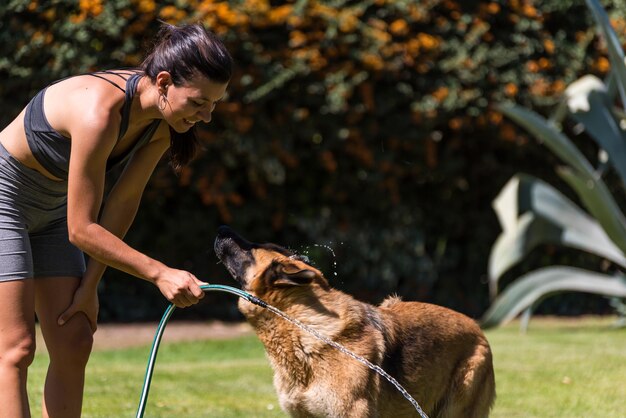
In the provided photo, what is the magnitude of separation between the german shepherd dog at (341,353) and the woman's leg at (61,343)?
2.70ft

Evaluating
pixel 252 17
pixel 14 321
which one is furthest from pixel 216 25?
pixel 14 321

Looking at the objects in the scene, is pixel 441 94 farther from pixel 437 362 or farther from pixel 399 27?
pixel 437 362

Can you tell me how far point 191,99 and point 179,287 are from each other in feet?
2.52

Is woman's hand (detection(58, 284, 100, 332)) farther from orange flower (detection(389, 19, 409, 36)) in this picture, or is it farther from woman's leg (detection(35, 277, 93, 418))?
orange flower (detection(389, 19, 409, 36))

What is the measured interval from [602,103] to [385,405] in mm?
4941

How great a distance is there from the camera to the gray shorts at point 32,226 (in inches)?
164

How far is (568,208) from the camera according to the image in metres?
8.98

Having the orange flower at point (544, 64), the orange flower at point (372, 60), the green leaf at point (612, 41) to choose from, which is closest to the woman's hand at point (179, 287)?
the green leaf at point (612, 41)

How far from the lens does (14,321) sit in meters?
4.13

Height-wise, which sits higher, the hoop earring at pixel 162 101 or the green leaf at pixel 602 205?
the hoop earring at pixel 162 101

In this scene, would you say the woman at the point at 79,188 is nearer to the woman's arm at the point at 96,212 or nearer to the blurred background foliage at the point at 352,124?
the woman's arm at the point at 96,212

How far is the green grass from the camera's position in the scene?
6.64 metres

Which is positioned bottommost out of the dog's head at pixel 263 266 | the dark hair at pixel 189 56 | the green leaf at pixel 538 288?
the green leaf at pixel 538 288

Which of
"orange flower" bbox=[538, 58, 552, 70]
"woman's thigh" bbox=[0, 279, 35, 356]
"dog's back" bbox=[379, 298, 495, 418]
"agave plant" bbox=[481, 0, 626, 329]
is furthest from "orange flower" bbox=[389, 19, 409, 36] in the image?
"woman's thigh" bbox=[0, 279, 35, 356]
